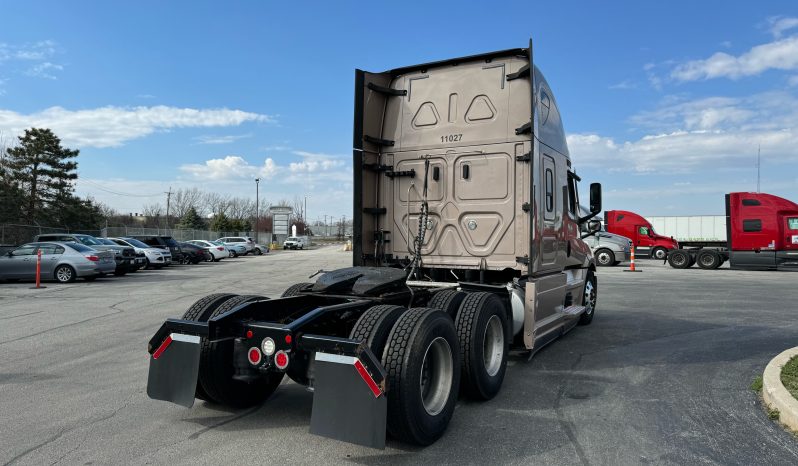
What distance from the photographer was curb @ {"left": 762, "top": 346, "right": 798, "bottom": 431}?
4.43m

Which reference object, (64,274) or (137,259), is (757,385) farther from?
(137,259)

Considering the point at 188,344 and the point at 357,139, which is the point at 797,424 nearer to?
the point at 188,344

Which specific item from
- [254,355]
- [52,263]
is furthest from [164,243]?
[254,355]

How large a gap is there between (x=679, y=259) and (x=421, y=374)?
2571cm

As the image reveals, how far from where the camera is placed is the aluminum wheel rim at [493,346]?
535cm

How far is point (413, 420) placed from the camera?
376cm

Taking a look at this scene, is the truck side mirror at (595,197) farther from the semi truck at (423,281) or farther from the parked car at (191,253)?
the parked car at (191,253)

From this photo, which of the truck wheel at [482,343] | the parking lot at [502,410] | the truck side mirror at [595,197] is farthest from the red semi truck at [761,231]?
the truck wheel at [482,343]

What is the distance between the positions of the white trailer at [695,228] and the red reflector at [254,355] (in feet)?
125

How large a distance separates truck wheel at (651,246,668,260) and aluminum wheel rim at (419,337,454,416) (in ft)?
101

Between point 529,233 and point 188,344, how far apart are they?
3822 millimetres

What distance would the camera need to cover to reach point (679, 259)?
26.1 meters

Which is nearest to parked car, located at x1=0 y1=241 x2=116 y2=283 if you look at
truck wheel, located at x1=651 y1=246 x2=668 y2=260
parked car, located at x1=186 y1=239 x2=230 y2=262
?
parked car, located at x1=186 y1=239 x2=230 y2=262

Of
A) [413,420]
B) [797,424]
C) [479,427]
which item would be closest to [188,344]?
[413,420]
